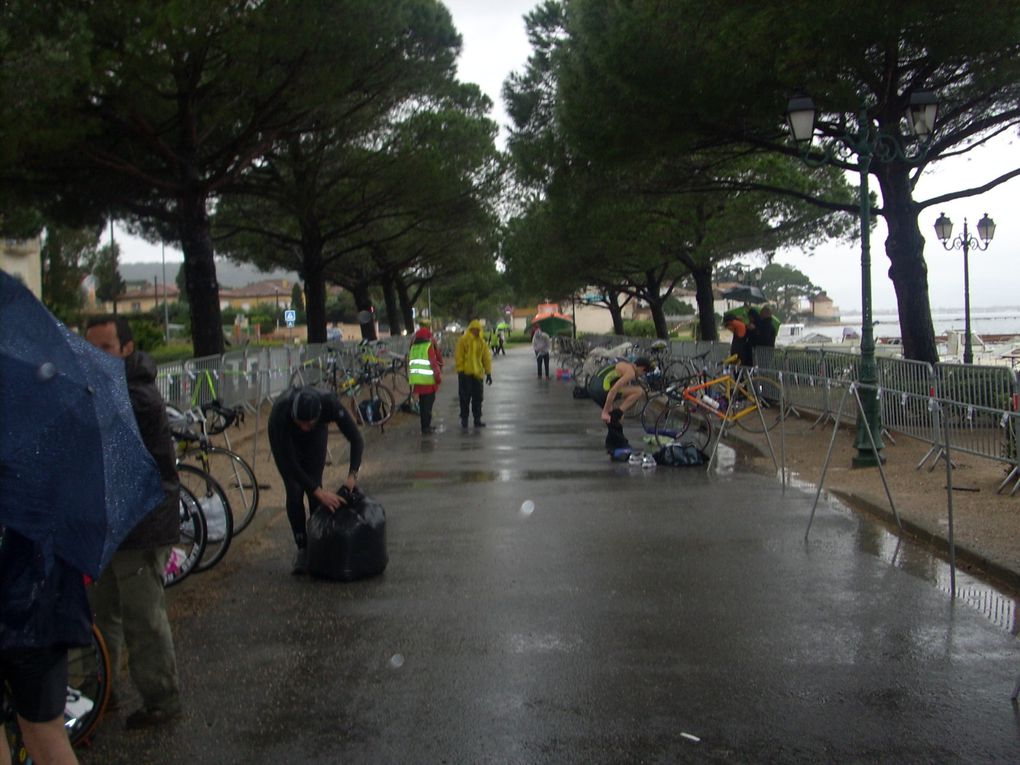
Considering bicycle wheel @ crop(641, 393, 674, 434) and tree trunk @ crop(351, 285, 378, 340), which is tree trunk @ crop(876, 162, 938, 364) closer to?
bicycle wheel @ crop(641, 393, 674, 434)

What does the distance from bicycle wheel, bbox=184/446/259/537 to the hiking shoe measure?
3.46 m

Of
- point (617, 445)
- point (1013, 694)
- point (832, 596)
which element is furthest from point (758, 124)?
point (1013, 694)

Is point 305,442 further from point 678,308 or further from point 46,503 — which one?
point 678,308

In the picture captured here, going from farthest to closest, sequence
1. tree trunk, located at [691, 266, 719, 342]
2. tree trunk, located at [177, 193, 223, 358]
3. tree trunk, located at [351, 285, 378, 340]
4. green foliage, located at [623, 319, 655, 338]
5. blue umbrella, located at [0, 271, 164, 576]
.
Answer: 1. green foliage, located at [623, 319, 655, 338]
2. tree trunk, located at [351, 285, 378, 340]
3. tree trunk, located at [691, 266, 719, 342]
4. tree trunk, located at [177, 193, 223, 358]
5. blue umbrella, located at [0, 271, 164, 576]

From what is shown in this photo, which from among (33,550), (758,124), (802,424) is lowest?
(802,424)

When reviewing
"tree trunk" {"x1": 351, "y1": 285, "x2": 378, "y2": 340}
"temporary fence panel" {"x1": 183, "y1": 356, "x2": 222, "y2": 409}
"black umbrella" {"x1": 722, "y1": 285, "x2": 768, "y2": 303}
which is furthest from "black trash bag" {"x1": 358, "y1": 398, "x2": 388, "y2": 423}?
"tree trunk" {"x1": 351, "y1": 285, "x2": 378, "y2": 340}

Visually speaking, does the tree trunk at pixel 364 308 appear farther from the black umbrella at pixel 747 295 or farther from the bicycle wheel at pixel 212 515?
the bicycle wheel at pixel 212 515

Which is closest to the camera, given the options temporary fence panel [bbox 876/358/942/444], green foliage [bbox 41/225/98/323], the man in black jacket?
the man in black jacket

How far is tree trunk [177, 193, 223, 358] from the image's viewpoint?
19.1 m

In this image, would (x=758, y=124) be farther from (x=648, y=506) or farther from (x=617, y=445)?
(x=648, y=506)

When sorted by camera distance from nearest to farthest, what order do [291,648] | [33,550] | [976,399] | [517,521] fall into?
[33,550], [291,648], [517,521], [976,399]

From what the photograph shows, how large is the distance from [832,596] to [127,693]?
158 inches

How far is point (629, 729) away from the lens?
4.53 meters

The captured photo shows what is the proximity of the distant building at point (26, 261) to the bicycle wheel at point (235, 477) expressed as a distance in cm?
3380
